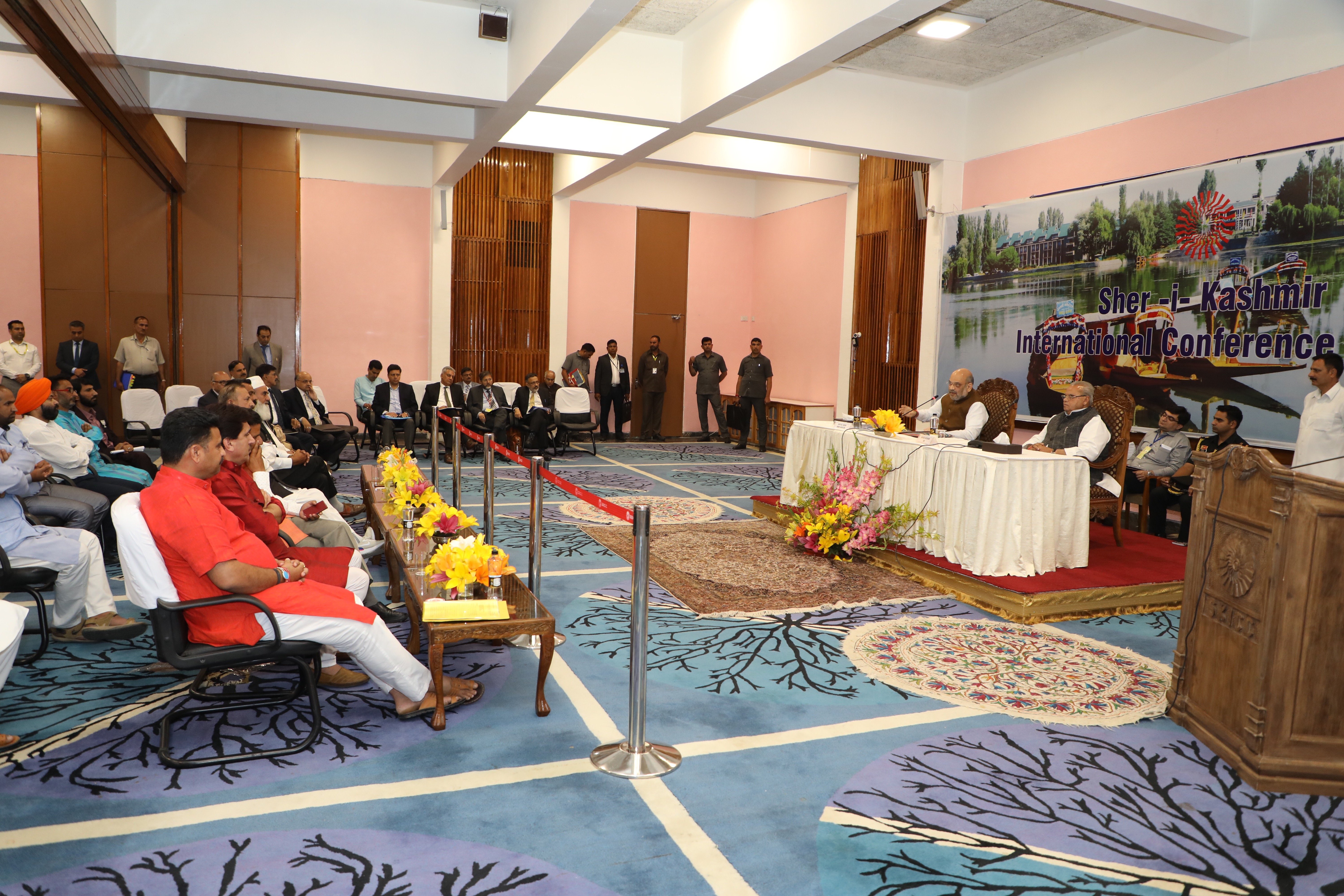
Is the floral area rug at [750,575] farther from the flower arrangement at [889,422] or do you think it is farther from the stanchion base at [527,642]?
the flower arrangement at [889,422]

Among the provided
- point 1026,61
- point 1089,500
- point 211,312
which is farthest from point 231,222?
point 1089,500

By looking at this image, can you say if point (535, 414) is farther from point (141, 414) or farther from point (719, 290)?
point (719, 290)

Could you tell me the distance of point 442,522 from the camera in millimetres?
4117

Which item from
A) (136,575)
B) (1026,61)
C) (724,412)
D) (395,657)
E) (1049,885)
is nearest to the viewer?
(1049,885)

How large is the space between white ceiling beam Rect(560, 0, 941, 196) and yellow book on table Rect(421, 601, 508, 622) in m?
4.19

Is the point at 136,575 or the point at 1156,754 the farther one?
the point at 1156,754

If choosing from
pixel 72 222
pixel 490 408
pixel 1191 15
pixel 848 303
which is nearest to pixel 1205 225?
pixel 1191 15

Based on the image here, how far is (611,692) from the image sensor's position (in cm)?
383

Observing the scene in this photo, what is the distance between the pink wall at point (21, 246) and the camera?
10984 millimetres

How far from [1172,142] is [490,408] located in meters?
7.93

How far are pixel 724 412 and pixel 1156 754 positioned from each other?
37.3ft

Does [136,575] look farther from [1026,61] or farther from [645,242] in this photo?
[645,242]

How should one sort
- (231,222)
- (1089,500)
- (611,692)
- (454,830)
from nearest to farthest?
1. (454,830)
2. (611,692)
3. (1089,500)
4. (231,222)

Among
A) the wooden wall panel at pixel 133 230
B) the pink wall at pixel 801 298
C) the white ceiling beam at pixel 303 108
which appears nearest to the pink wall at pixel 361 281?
the wooden wall panel at pixel 133 230
